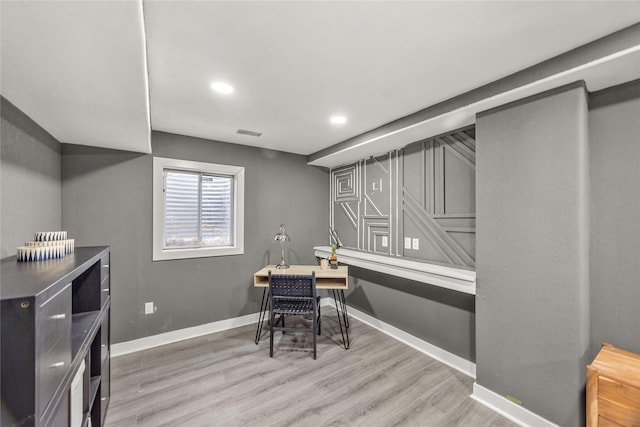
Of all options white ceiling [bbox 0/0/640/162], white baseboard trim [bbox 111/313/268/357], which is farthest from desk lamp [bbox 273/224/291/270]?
white ceiling [bbox 0/0/640/162]

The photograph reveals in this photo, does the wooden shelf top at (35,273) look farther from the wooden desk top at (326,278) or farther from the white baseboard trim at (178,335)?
the white baseboard trim at (178,335)

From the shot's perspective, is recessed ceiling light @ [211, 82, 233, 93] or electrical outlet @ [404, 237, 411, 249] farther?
electrical outlet @ [404, 237, 411, 249]

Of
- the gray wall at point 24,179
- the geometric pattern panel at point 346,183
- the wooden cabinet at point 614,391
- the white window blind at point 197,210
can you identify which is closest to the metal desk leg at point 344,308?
the geometric pattern panel at point 346,183

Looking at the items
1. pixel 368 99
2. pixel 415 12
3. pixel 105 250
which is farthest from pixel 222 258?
pixel 415 12

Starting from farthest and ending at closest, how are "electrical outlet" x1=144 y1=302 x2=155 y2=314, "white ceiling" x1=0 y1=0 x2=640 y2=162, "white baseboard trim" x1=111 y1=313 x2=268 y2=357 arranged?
"electrical outlet" x1=144 y1=302 x2=155 y2=314, "white baseboard trim" x1=111 y1=313 x2=268 y2=357, "white ceiling" x1=0 y1=0 x2=640 y2=162

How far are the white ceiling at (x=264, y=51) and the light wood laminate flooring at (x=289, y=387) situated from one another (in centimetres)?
212

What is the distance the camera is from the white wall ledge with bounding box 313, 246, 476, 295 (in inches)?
85.2

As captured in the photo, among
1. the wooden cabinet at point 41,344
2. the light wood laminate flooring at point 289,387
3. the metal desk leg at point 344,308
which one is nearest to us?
the wooden cabinet at point 41,344

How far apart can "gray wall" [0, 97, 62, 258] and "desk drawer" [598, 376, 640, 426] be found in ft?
10.9

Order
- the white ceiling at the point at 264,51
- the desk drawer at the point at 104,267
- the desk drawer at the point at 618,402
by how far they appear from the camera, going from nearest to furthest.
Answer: the white ceiling at the point at 264,51, the desk drawer at the point at 618,402, the desk drawer at the point at 104,267

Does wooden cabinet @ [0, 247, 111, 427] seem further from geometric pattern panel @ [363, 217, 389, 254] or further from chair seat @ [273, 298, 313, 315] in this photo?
geometric pattern panel @ [363, 217, 389, 254]

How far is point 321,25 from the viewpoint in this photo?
1307 mm

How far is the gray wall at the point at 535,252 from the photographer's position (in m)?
1.58

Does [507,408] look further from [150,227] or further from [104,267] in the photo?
[150,227]
